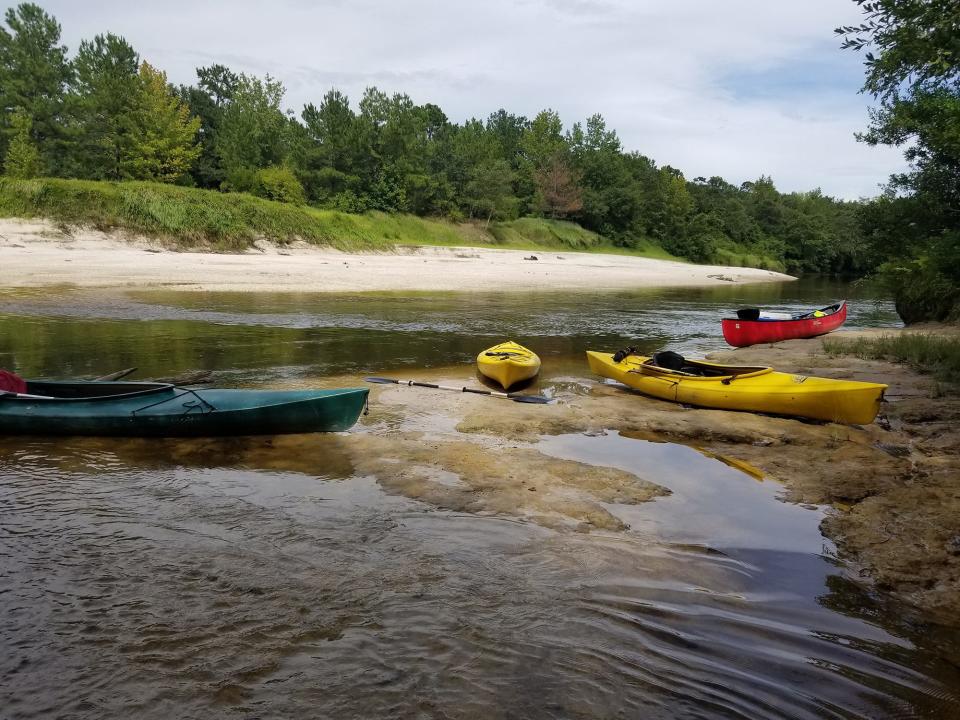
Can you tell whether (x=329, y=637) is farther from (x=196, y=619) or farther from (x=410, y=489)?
(x=410, y=489)

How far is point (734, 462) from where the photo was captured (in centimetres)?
764

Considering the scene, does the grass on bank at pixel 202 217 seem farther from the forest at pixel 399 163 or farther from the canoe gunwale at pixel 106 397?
the canoe gunwale at pixel 106 397

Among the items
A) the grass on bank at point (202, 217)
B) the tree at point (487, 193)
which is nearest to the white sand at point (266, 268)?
the grass on bank at point (202, 217)

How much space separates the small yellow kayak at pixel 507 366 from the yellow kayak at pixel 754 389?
152 cm

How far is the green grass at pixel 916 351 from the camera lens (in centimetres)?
1134

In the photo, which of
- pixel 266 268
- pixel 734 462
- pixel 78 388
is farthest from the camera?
pixel 266 268

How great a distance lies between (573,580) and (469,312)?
18.3 metres

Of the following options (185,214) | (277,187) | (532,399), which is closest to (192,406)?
(532,399)

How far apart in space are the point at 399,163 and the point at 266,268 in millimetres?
24760

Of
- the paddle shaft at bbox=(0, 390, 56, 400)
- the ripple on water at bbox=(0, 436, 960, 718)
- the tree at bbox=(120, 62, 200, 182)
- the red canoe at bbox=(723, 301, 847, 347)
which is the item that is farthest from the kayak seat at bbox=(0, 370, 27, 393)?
the tree at bbox=(120, 62, 200, 182)

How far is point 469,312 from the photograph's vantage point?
2248cm

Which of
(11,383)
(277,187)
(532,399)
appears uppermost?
(277,187)

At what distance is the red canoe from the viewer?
16609 millimetres

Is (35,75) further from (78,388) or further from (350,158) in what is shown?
(78,388)
